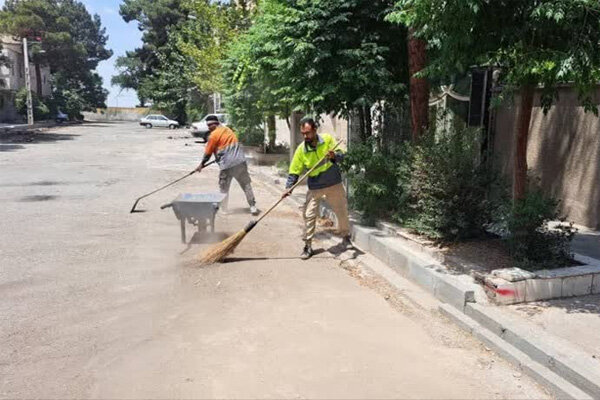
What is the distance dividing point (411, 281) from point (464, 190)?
1.18 m

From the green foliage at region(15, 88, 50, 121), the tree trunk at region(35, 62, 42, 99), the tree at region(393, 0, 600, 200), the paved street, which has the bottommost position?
the paved street

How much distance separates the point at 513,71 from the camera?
4723mm

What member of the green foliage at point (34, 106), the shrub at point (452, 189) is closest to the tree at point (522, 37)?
the shrub at point (452, 189)

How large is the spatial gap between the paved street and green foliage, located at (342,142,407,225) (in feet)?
3.36

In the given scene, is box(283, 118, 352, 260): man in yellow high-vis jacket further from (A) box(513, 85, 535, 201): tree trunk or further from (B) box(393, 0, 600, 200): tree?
(A) box(513, 85, 535, 201): tree trunk

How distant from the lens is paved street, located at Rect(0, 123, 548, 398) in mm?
3680

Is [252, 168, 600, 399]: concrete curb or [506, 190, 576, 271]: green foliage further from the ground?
[506, 190, 576, 271]: green foliage

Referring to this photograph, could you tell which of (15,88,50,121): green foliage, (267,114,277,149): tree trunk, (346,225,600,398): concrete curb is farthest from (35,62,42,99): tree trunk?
(346,225,600,398): concrete curb

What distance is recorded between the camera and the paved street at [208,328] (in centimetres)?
368

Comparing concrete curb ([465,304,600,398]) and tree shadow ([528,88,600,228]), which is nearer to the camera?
concrete curb ([465,304,600,398])

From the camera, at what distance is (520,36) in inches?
180

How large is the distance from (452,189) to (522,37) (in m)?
1.92

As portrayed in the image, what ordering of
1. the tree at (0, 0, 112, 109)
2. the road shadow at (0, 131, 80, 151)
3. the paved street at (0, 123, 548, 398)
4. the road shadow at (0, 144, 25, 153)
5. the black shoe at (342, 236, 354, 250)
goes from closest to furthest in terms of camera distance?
the paved street at (0, 123, 548, 398) → the black shoe at (342, 236, 354, 250) → the road shadow at (0, 144, 25, 153) → the road shadow at (0, 131, 80, 151) → the tree at (0, 0, 112, 109)

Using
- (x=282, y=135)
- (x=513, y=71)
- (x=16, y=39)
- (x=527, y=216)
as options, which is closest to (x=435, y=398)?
(x=527, y=216)
